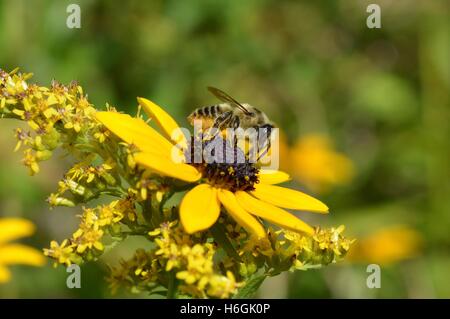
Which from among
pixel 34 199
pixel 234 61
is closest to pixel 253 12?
pixel 234 61

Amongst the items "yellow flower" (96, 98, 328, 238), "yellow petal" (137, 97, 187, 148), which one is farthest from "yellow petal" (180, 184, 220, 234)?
"yellow petal" (137, 97, 187, 148)

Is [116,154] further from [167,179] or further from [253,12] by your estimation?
[253,12]

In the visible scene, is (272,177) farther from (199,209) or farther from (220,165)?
(199,209)

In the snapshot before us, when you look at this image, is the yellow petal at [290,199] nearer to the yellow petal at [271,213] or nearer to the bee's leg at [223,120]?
the yellow petal at [271,213]

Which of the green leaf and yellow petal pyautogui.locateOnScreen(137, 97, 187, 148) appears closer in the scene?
the green leaf

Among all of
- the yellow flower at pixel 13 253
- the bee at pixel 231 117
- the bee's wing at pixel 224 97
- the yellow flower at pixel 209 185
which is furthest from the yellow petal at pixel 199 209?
the bee's wing at pixel 224 97

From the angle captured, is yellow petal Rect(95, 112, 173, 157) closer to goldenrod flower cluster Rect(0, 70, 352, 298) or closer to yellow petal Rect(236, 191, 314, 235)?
goldenrod flower cluster Rect(0, 70, 352, 298)

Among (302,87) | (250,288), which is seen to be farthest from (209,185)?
(302,87)
